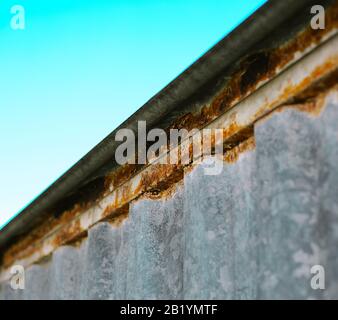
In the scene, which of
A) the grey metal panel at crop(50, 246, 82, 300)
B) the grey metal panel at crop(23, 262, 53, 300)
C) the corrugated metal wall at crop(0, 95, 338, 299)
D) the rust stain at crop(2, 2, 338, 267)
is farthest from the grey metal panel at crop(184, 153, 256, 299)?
the grey metal panel at crop(23, 262, 53, 300)

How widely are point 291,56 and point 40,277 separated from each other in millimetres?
3418

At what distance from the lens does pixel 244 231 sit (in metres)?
3.20

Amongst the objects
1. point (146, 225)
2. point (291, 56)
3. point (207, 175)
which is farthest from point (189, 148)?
point (291, 56)

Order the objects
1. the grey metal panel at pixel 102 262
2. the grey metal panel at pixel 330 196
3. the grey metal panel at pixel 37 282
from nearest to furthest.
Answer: the grey metal panel at pixel 330 196
the grey metal panel at pixel 102 262
the grey metal panel at pixel 37 282

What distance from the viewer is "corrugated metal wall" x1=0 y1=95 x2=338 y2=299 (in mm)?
2725

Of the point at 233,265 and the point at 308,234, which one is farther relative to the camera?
the point at 233,265

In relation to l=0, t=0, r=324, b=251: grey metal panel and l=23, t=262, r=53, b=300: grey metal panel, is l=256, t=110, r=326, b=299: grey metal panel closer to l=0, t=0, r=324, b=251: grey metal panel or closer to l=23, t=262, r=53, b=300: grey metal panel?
l=0, t=0, r=324, b=251: grey metal panel

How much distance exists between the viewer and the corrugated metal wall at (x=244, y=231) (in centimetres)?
272

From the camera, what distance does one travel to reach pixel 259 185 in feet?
9.91

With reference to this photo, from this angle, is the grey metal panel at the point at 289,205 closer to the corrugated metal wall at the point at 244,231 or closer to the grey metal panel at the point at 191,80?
the corrugated metal wall at the point at 244,231

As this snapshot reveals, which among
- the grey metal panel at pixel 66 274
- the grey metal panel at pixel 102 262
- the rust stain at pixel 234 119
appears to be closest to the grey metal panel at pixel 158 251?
the rust stain at pixel 234 119

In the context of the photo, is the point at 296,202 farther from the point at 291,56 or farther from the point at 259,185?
the point at 291,56

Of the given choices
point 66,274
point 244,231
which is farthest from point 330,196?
point 66,274
